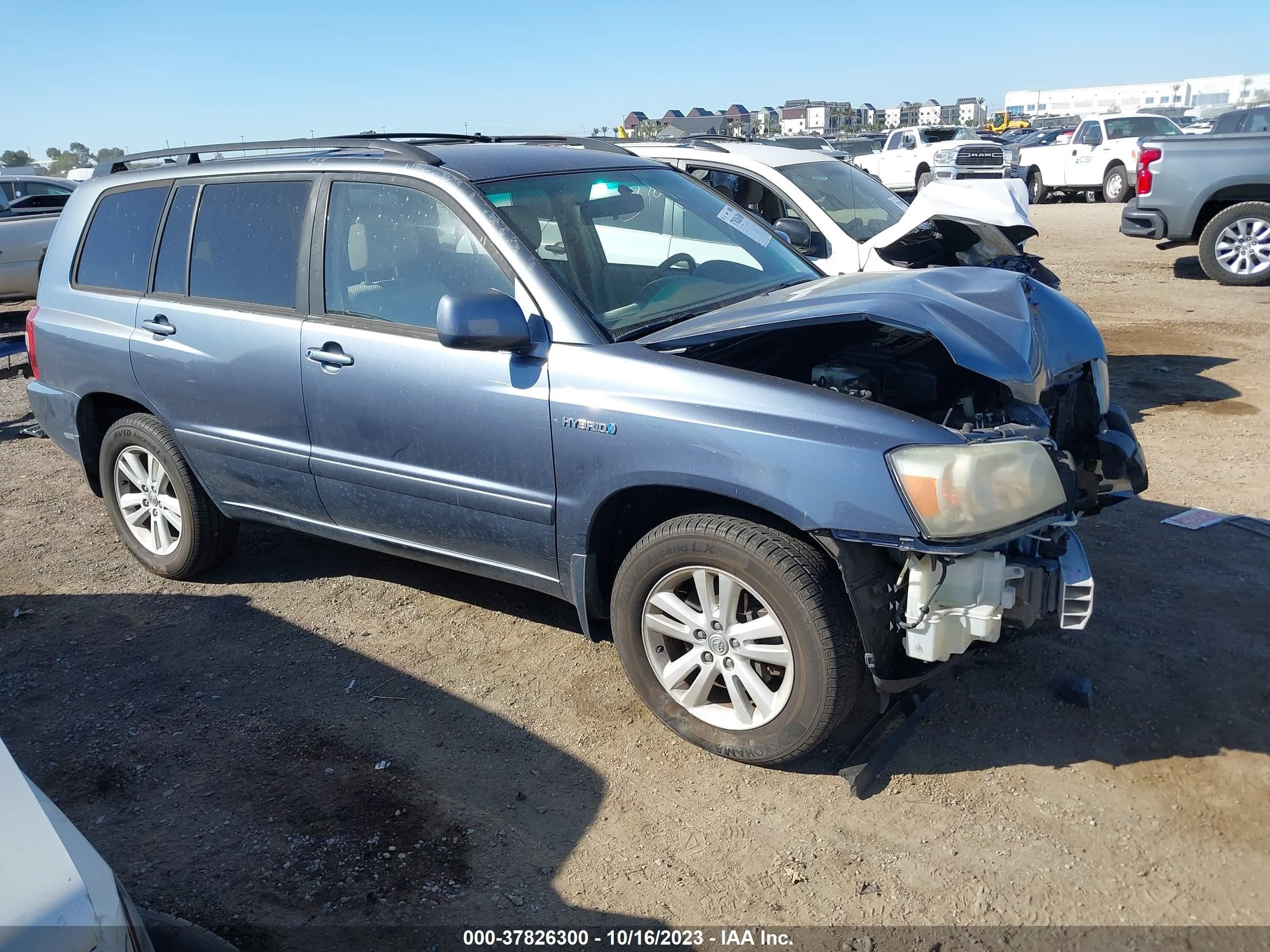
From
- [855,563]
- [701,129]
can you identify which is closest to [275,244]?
[855,563]

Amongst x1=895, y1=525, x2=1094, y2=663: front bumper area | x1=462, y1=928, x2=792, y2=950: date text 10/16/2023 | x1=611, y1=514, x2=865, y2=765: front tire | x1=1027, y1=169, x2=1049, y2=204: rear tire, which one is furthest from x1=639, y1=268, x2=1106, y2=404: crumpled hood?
x1=1027, y1=169, x2=1049, y2=204: rear tire

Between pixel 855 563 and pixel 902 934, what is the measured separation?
0.98m

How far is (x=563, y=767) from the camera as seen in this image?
3.39m

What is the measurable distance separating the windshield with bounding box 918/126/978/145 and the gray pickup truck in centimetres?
1282

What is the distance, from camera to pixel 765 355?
3805 mm

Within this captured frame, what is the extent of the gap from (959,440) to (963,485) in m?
0.14

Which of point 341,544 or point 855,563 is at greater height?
point 855,563

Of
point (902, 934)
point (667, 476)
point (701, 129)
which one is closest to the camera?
point (902, 934)

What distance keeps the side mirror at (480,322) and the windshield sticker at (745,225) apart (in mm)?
1456

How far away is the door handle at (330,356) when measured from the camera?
12.7 ft

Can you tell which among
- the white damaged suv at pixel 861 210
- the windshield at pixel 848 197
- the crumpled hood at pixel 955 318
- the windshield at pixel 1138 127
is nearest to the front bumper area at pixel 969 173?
the windshield at pixel 1138 127

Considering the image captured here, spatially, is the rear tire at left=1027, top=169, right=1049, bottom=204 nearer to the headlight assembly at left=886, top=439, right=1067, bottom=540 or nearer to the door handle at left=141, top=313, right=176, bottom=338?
the door handle at left=141, top=313, right=176, bottom=338

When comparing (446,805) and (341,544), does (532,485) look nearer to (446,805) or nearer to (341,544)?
(446,805)

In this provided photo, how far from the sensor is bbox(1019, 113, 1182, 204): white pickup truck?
65.2ft
